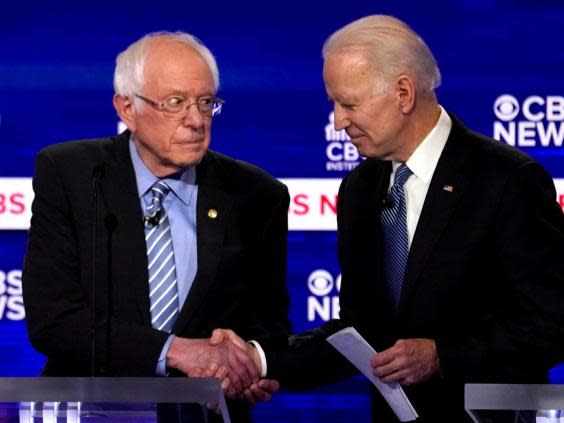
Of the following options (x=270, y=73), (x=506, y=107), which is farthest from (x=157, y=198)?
(x=506, y=107)

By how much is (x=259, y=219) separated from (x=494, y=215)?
2.16 ft

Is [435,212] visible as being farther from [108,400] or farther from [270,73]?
[270,73]

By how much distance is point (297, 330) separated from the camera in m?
4.66

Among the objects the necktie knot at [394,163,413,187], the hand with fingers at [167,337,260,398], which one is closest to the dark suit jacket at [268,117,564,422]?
the necktie knot at [394,163,413,187]

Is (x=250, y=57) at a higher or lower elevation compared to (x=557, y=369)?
higher

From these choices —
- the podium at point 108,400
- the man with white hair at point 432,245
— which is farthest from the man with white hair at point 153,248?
the podium at point 108,400

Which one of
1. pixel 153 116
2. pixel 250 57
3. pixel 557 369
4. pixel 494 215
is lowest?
pixel 557 369

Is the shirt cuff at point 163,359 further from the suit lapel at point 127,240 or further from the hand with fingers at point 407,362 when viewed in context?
the hand with fingers at point 407,362

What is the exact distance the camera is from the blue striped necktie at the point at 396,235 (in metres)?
3.42

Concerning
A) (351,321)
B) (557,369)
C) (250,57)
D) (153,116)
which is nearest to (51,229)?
(153,116)

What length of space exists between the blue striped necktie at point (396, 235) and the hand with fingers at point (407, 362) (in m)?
0.15

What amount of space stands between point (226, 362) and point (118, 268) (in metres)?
0.37

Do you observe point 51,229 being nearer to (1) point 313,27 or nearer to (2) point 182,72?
(2) point 182,72

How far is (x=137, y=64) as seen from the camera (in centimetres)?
351
